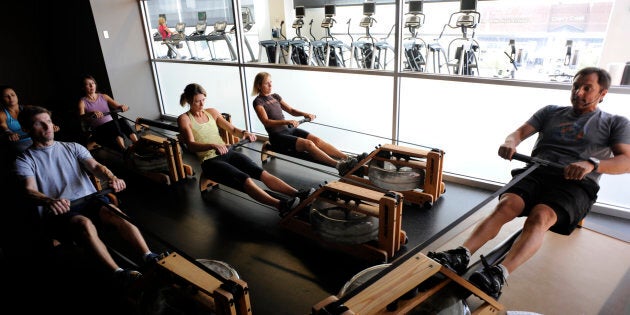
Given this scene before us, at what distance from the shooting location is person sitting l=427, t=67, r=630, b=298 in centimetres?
184

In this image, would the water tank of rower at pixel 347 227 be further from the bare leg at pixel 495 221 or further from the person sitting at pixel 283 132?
the person sitting at pixel 283 132

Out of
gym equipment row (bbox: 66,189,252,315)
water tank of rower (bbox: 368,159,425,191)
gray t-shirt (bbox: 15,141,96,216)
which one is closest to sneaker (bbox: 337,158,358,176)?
water tank of rower (bbox: 368,159,425,191)

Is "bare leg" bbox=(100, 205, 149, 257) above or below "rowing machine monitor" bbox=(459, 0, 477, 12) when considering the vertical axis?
below

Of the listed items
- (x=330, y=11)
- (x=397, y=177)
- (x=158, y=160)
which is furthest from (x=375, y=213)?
(x=330, y=11)

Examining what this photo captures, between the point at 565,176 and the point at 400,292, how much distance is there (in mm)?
1081

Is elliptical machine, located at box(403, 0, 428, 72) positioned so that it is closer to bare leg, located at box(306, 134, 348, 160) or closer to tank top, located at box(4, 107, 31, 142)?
bare leg, located at box(306, 134, 348, 160)

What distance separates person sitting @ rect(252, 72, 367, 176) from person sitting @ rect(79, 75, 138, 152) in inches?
61.6

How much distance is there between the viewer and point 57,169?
7.28 feet

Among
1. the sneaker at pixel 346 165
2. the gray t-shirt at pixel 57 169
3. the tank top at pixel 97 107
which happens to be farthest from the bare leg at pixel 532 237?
the tank top at pixel 97 107

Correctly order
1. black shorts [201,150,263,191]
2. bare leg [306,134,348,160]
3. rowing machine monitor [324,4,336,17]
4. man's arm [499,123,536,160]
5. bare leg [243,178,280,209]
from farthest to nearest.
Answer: rowing machine monitor [324,4,336,17] → bare leg [306,134,348,160] → black shorts [201,150,263,191] → bare leg [243,178,280,209] → man's arm [499,123,536,160]

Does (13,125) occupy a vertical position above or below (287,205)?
above

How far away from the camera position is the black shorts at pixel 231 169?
9.52 feet

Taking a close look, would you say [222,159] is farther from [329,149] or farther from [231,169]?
[329,149]

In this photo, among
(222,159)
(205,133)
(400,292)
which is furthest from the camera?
(205,133)
